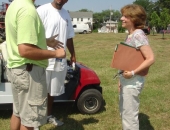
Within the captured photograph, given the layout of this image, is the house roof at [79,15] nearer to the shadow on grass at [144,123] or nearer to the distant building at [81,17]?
the distant building at [81,17]

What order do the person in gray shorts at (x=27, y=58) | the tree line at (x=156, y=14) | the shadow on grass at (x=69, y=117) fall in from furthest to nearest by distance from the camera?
the tree line at (x=156, y=14) < the shadow on grass at (x=69, y=117) < the person in gray shorts at (x=27, y=58)

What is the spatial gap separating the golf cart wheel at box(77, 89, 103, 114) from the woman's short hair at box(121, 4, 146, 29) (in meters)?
1.80

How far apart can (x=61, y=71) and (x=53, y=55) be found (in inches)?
52.3

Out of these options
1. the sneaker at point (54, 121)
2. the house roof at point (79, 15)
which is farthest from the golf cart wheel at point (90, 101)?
the house roof at point (79, 15)

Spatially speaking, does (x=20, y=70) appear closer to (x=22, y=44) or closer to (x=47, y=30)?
(x=22, y=44)

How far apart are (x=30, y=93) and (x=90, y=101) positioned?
2110 millimetres

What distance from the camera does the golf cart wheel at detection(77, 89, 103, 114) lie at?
4.30 meters

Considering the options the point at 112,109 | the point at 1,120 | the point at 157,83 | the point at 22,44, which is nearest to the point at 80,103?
the point at 112,109

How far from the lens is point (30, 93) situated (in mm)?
2406

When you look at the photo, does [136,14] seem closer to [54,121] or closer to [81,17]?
[54,121]

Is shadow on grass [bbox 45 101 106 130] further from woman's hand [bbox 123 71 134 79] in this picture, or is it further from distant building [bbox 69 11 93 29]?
distant building [bbox 69 11 93 29]

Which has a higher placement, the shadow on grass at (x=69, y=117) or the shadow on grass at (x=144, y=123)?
the shadow on grass at (x=69, y=117)

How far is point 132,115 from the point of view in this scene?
2922 mm

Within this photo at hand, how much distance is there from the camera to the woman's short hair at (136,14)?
108 inches
